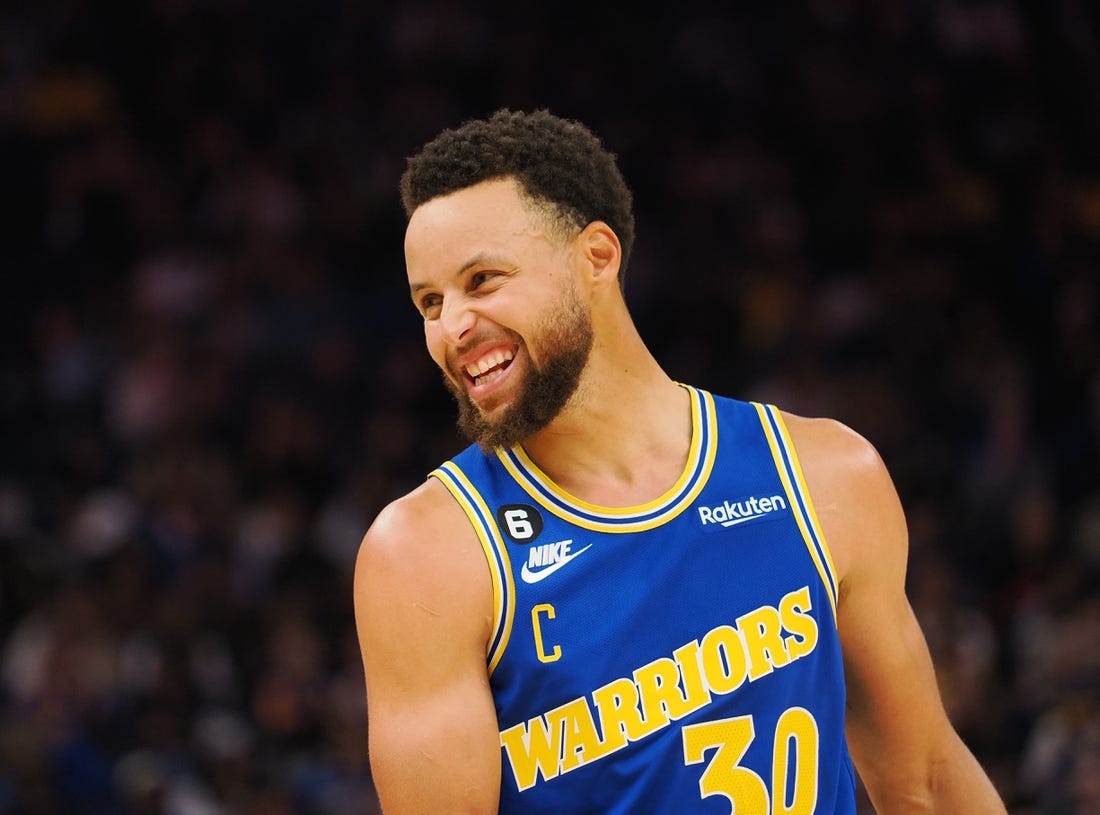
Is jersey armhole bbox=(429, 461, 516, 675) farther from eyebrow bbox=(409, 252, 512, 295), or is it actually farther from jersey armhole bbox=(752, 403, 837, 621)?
jersey armhole bbox=(752, 403, 837, 621)

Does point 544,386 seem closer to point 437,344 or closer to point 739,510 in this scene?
point 437,344

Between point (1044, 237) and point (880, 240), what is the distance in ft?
3.08

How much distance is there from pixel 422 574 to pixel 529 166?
29.3 inches

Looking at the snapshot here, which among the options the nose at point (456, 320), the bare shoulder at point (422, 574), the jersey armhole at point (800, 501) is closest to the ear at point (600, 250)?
the nose at point (456, 320)

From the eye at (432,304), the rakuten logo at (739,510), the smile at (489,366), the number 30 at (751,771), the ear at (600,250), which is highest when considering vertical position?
the ear at (600,250)

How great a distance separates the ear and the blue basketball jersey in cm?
36

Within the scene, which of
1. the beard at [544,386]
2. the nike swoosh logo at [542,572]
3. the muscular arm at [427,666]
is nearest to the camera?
the muscular arm at [427,666]

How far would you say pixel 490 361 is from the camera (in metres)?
2.73

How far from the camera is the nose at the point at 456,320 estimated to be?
2.67 meters

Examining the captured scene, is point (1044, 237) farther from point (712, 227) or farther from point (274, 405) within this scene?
point (274, 405)

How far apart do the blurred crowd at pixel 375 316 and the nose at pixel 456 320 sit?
14.1 ft

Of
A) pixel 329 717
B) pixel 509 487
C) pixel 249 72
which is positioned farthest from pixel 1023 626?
pixel 249 72

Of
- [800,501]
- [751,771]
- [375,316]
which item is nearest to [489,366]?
[800,501]

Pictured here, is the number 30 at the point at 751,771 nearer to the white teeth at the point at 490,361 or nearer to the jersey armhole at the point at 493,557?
the jersey armhole at the point at 493,557
